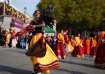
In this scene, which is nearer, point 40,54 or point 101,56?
point 40,54

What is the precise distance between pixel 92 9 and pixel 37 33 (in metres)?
53.0

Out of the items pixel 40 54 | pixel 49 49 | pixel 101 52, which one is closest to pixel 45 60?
pixel 40 54

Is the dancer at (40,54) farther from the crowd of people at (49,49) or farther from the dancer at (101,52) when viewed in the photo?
the dancer at (101,52)

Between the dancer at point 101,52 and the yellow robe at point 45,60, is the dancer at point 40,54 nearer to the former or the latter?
the yellow robe at point 45,60

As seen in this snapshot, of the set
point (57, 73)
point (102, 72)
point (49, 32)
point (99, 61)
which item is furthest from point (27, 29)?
point (49, 32)

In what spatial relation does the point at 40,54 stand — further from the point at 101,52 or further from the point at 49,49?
the point at 101,52

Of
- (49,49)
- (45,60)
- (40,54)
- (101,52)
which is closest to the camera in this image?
(40,54)

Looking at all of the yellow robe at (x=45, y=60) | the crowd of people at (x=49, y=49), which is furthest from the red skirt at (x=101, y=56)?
the yellow robe at (x=45, y=60)

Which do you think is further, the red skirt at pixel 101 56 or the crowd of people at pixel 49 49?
the red skirt at pixel 101 56

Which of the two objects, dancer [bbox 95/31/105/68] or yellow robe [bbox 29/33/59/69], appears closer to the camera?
yellow robe [bbox 29/33/59/69]

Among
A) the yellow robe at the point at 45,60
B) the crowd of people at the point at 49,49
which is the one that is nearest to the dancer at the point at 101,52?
the crowd of people at the point at 49,49

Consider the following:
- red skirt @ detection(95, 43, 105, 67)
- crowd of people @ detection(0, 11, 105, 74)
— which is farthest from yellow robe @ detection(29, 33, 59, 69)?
red skirt @ detection(95, 43, 105, 67)

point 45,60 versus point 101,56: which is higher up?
point 45,60

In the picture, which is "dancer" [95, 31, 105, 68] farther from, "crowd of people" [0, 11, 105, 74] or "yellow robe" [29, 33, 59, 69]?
"yellow robe" [29, 33, 59, 69]
